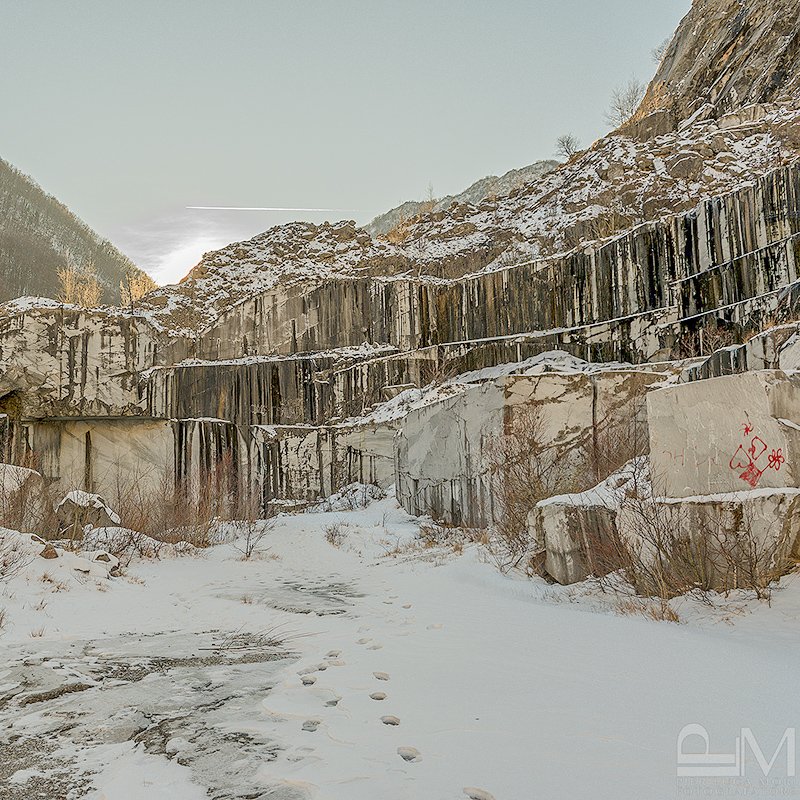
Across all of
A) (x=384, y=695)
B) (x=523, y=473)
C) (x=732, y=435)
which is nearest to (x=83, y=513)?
(x=523, y=473)

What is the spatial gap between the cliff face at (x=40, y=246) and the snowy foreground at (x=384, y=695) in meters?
70.9

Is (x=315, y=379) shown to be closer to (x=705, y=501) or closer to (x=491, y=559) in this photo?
(x=491, y=559)

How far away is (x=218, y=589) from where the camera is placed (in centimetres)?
838

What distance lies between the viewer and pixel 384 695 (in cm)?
337

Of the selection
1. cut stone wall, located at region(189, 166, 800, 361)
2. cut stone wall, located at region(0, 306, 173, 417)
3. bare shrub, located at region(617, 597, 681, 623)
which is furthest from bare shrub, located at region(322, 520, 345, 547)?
cut stone wall, located at region(189, 166, 800, 361)

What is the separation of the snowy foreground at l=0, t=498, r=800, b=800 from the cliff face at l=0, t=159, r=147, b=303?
70932mm

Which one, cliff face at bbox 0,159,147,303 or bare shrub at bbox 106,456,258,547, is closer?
bare shrub at bbox 106,456,258,547

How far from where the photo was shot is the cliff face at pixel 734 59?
37.9 m

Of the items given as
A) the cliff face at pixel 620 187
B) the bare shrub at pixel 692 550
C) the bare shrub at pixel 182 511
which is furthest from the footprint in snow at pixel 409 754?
the cliff face at pixel 620 187

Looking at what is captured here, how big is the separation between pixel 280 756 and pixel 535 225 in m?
40.8

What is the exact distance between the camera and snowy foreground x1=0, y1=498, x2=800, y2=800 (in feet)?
7.82

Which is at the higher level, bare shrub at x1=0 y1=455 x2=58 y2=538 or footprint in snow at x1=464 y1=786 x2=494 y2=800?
bare shrub at x1=0 y1=455 x2=58 y2=538

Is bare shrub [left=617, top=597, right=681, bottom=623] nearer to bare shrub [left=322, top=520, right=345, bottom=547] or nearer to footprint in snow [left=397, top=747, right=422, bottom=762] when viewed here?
footprint in snow [left=397, top=747, right=422, bottom=762]

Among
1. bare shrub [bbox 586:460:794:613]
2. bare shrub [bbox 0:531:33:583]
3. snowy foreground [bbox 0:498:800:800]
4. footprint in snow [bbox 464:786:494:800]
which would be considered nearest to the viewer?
footprint in snow [bbox 464:786:494:800]
